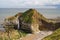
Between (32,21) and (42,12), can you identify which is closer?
(32,21)

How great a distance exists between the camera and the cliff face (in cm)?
1179

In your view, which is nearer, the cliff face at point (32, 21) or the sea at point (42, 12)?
the cliff face at point (32, 21)

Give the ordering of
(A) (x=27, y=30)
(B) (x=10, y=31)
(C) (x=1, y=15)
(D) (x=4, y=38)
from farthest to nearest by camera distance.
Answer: (C) (x=1, y=15) → (A) (x=27, y=30) → (B) (x=10, y=31) → (D) (x=4, y=38)

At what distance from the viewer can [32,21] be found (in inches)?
466

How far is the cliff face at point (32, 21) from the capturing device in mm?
11789

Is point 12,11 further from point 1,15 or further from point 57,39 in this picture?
point 57,39

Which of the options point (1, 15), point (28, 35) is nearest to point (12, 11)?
point (1, 15)

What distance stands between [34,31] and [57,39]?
114 inches

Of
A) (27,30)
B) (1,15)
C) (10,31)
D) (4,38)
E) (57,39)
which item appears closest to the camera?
(57,39)

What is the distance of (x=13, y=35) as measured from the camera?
35.4 ft

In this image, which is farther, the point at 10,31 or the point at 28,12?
the point at 28,12

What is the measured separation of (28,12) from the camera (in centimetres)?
1218

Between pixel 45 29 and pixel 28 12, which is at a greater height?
pixel 28 12

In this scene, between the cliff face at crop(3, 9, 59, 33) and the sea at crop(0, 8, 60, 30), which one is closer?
the cliff face at crop(3, 9, 59, 33)
